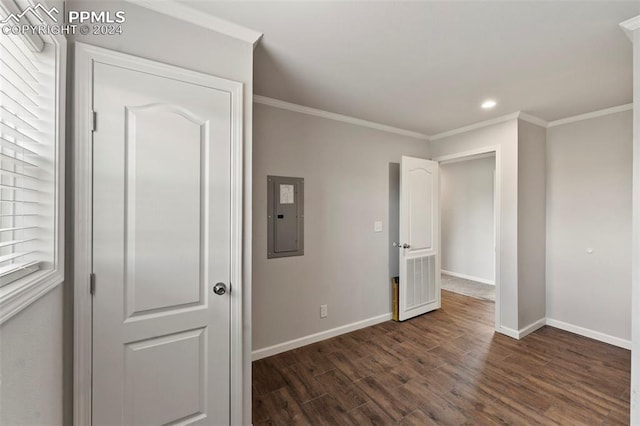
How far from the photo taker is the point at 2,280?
855mm

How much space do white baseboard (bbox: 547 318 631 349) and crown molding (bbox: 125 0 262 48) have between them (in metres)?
4.40

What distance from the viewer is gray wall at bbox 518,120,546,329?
3.06 metres

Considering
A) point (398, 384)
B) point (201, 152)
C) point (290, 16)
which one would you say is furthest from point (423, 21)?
point (398, 384)

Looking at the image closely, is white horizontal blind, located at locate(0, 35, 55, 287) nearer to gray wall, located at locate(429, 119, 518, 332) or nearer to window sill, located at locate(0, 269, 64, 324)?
window sill, located at locate(0, 269, 64, 324)

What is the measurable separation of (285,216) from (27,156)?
1.87m

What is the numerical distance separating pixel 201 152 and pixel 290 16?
0.93 metres

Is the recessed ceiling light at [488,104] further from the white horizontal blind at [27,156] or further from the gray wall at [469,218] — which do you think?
the white horizontal blind at [27,156]

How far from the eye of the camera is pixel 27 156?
3.48 feet

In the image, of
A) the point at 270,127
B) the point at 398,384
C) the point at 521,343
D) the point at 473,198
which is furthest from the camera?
the point at 473,198

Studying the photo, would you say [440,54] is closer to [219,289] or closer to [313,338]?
[219,289]

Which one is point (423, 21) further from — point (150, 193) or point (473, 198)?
point (473, 198)

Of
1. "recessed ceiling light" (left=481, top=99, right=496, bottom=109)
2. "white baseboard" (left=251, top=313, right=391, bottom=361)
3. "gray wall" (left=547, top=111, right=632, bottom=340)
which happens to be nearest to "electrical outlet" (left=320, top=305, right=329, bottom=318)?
"white baseboard" (left=251, top=313, right=391, bottom=361)

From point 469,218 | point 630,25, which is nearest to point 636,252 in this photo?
point 630,25

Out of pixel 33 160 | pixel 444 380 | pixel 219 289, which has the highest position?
pixel 33 160
